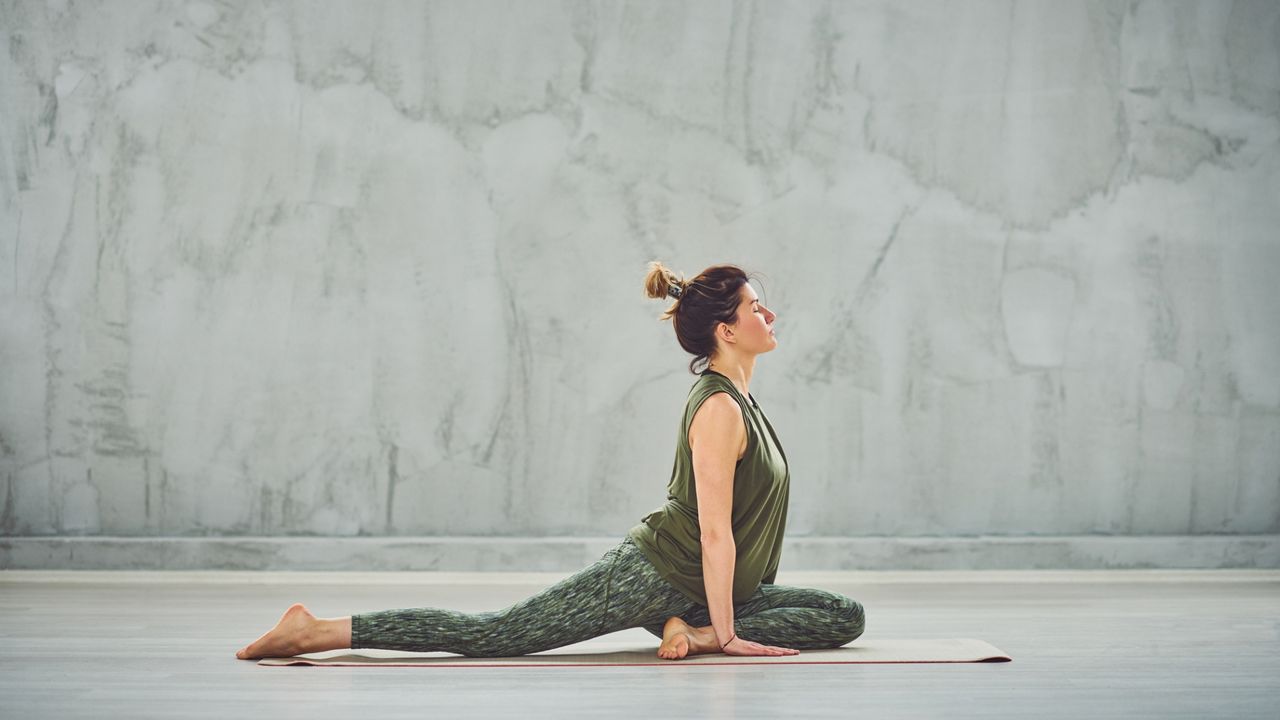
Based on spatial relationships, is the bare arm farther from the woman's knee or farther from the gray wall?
the gray wall

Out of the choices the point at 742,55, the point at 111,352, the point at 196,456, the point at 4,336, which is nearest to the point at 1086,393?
the point at 742,55

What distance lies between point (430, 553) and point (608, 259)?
1267 millimetres

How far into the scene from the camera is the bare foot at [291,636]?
254 centimetres

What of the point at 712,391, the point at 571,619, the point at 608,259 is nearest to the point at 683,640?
the point at 571,619

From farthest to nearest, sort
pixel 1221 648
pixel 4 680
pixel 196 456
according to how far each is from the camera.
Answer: pixel 196 456, pixel 1221 648, pixel 4 680

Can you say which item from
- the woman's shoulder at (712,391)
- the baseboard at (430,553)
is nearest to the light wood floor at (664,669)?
the baseboard at (430,553)

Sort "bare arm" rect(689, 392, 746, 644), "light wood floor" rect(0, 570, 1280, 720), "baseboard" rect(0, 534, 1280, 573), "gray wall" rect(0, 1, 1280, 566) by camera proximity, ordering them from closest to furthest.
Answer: "light wood floor" rect(0, 570, 1280, 720)
"bare arm" rect(689, 392, 746, 644)
"baseboard" rect(0, 534, 1280, 573)
"gray wall" rect(0, 1, 1280, 566)

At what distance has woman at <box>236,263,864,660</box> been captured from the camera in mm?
2531

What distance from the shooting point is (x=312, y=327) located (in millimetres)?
4562

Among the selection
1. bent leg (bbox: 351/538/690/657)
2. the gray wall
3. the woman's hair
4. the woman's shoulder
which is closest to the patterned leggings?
bent leg (bbox: 351/538/690/657)

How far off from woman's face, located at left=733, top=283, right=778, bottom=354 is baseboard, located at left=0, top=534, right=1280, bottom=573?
6.23ft

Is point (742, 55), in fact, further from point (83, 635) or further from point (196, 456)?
point (83, 635)

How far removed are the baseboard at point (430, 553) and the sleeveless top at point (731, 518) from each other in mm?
1840

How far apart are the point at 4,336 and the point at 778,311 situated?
2880 millimetres
